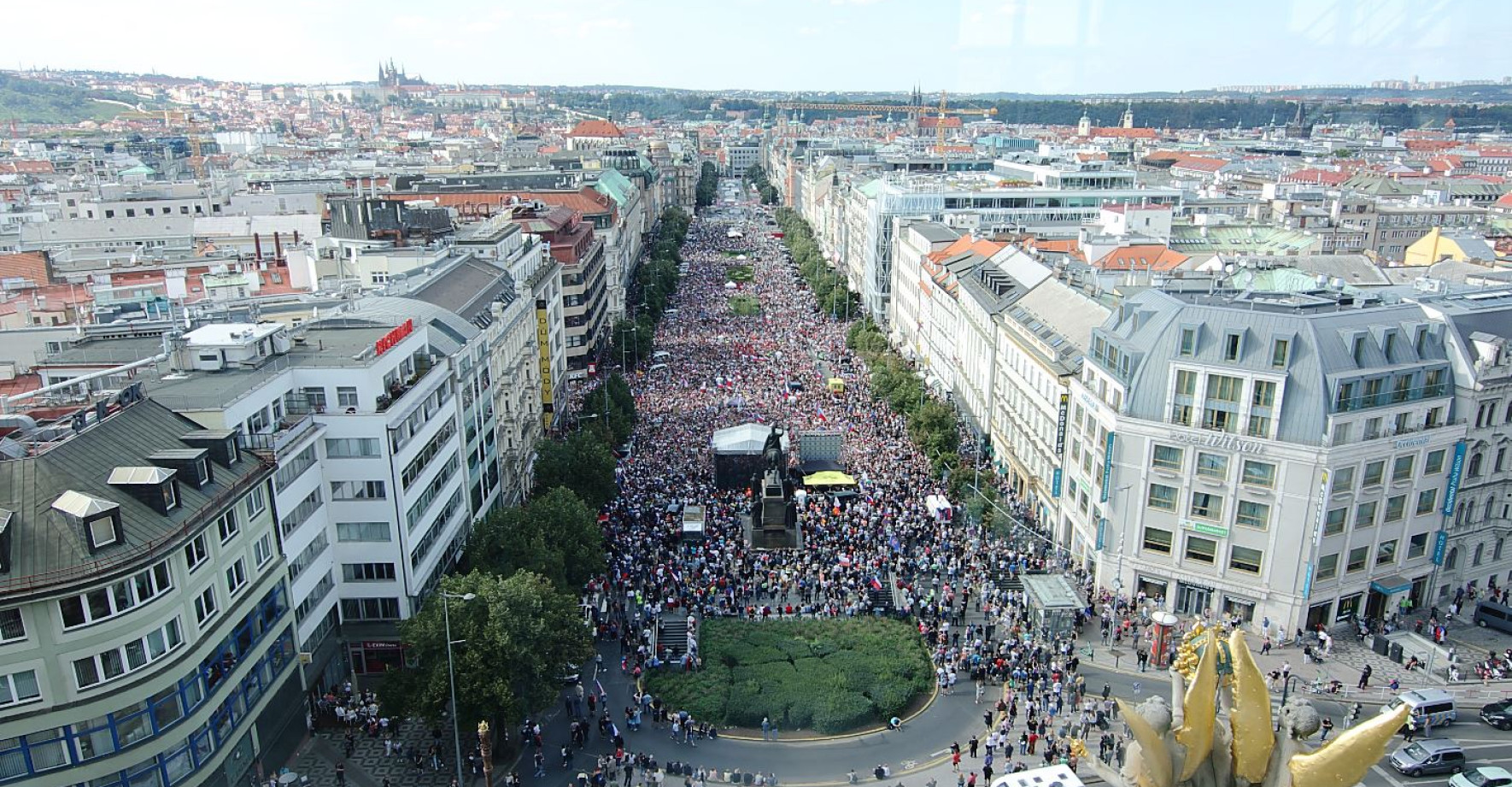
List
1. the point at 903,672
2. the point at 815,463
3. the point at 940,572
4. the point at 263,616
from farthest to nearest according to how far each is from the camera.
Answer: the point at 815,463
the point at 940,572
the point at 903,672
the point at 263,616

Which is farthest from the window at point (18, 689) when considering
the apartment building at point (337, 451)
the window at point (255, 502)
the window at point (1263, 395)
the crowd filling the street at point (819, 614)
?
the window at point (1263, 395)

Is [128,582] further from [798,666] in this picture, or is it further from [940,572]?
[940,572]

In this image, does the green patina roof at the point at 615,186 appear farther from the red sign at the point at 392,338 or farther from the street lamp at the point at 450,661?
the street lamp at the point at 450,661

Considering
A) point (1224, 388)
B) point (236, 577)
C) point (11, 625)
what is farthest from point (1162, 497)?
point (11, 625)

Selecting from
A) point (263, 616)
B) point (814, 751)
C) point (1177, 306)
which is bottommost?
point (814, 751)

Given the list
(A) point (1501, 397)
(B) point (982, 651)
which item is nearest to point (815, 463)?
(B) point (982, 651)

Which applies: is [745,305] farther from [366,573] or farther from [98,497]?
[98,497]

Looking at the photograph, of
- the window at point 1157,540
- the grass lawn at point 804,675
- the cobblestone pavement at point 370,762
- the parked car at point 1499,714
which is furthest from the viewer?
the window at point 1157,540
